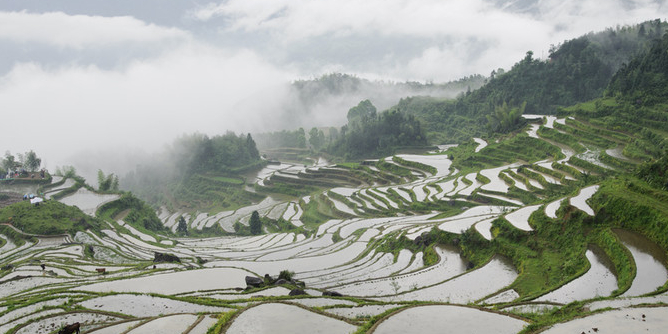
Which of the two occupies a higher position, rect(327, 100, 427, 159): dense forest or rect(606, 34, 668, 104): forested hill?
rect(606, 34, 668, 104): forested hill

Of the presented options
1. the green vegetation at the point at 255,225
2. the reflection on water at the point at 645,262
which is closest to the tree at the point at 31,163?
the green vegetation at the point at 255,225

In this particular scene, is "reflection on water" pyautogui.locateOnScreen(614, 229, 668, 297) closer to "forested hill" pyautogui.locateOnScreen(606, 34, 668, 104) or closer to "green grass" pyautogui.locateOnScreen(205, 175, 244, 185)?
"forested hill" pyautogui.locateOnScreen(606, 34, 668, 104)

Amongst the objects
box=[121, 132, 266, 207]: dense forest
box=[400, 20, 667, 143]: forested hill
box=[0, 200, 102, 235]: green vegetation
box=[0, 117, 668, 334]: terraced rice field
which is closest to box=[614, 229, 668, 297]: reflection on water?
box=[0, 117, 668, 334]: terraced rice field

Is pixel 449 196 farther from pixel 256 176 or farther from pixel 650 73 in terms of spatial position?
pixel 256 176

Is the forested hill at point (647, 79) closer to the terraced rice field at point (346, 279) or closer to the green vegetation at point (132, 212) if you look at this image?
the terraced rice field at point (346, 279)

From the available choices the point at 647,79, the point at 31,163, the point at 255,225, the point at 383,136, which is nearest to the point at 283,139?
the point at 383,136

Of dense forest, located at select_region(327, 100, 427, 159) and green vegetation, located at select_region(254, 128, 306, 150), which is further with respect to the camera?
→ green vegetation, located at select_region(254, 128, 306, 150)

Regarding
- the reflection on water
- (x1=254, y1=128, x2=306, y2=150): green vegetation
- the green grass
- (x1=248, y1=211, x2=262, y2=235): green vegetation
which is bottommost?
(x1=248, y1=211, x2=262, y2=235): green vegetation
